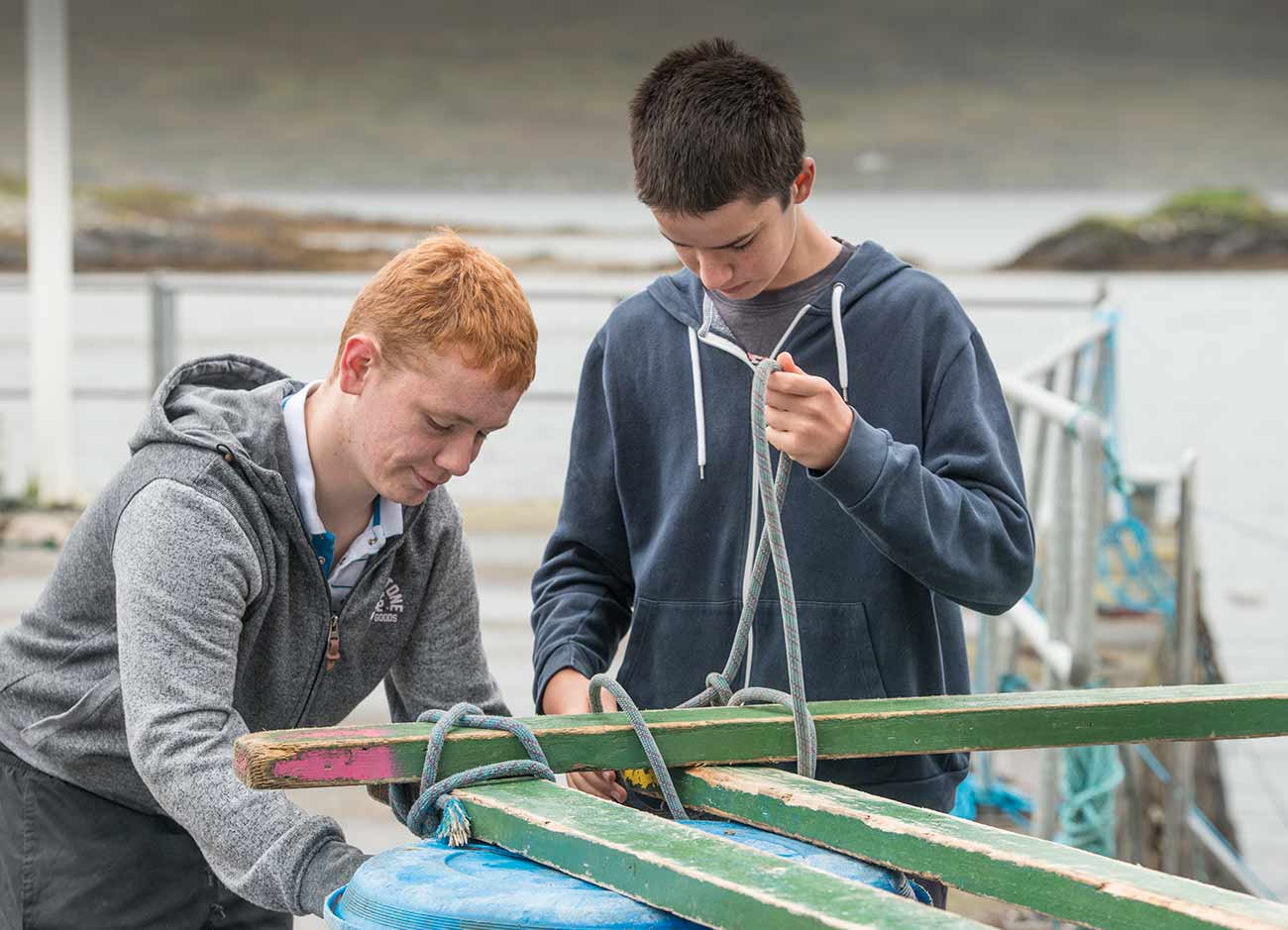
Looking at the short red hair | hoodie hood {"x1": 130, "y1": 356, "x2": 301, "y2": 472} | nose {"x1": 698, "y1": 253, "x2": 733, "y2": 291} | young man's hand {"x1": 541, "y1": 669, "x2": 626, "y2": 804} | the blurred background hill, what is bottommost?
young man's hand {"x1": 541, "y1": 669, "x2": 626, "y2": 804}

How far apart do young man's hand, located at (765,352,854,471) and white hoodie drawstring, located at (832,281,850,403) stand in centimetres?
23

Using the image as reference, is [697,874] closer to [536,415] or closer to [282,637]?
[282,637]

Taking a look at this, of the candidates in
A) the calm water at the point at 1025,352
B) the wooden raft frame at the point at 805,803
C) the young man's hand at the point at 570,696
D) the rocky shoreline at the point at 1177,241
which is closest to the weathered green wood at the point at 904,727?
the wooden raft frame at the point at 805,803

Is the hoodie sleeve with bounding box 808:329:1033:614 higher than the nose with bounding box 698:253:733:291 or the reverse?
the reverse

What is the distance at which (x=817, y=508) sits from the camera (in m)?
1.67

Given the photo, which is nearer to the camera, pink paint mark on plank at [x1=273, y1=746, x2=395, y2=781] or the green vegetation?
pink paint mark on plank at [x1=273, y1=746, x2=395, y2=781]

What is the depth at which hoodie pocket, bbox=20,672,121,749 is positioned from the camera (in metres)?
1.51

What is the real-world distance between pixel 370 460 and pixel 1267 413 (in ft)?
41.3

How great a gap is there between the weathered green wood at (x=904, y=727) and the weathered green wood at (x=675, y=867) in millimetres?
76

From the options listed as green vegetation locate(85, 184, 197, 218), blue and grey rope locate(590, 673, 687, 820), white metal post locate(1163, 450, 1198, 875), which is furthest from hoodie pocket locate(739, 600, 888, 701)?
green vegetation locate(85, 184, 197, 218)

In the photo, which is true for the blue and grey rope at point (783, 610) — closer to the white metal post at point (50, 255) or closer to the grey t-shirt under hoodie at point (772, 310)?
the grey t-shirt under hoodie at point (772, 310)

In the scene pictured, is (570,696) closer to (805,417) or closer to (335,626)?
(335,626)

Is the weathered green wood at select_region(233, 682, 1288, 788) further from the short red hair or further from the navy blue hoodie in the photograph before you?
the short red hair

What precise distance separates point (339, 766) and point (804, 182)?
2.57 ft
